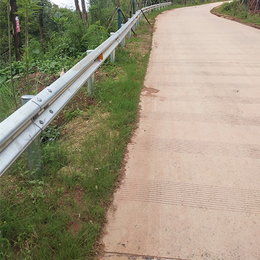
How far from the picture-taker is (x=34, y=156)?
272 centimetres

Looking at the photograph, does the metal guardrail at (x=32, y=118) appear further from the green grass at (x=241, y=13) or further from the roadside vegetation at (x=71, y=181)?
the green grass at (x=241, y=13)

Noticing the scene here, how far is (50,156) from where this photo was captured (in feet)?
10.4

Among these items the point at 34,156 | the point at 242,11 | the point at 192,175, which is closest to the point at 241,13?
the point at 242,11

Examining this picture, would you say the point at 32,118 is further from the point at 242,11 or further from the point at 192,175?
the point at 242,11

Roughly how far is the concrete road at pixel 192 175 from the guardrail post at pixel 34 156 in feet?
2.71

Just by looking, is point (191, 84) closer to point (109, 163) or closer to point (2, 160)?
point (109, 163)

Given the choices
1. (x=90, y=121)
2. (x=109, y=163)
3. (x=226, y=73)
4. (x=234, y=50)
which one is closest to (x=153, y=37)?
(x=234, y=50)

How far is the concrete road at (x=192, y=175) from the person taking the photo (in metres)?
2.38

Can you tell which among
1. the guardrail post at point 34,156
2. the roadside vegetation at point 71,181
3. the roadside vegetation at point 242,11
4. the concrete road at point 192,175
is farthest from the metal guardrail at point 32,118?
the roadside vegetation at point 242,11

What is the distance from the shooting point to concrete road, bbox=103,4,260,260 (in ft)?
7.80

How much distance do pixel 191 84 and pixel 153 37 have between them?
20.4ft

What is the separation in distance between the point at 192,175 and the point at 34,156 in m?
1.70

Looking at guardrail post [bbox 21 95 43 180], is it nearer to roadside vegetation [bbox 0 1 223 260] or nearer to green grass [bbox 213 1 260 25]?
roadside vegetation [bbox 0 1 223 260]

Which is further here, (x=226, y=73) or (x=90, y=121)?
(x=226, y=73)
